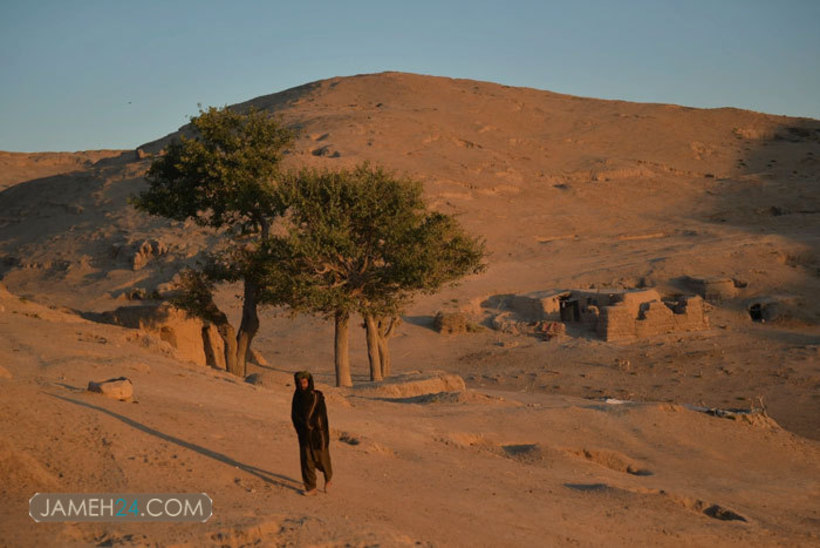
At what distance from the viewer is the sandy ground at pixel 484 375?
7.50m

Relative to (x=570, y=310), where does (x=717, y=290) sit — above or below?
above

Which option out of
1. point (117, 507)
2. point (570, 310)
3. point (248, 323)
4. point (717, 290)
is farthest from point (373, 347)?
point (717, 290)

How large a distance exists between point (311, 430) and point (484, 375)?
14.4m

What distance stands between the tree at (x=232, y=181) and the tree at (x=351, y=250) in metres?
0.66

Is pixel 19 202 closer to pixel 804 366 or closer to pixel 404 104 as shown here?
pixel 404 104

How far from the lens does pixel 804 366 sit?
2031cm

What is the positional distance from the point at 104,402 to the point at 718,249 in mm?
28178

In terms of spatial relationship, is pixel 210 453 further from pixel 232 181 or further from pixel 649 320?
pixel 649 320

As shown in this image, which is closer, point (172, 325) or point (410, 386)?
point (410, 386)

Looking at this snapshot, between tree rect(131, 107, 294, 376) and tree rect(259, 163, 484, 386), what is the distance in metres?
0.66

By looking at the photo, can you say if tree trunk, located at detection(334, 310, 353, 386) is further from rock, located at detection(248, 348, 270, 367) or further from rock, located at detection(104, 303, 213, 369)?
rock, located at detection(248, 348, 270, 367)

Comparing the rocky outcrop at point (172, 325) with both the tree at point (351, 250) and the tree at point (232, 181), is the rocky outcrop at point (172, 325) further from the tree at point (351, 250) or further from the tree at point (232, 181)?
the tree at point (351, 250)

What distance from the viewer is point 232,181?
57.6ft

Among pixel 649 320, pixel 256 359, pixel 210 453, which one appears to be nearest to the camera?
pixel 210 453
